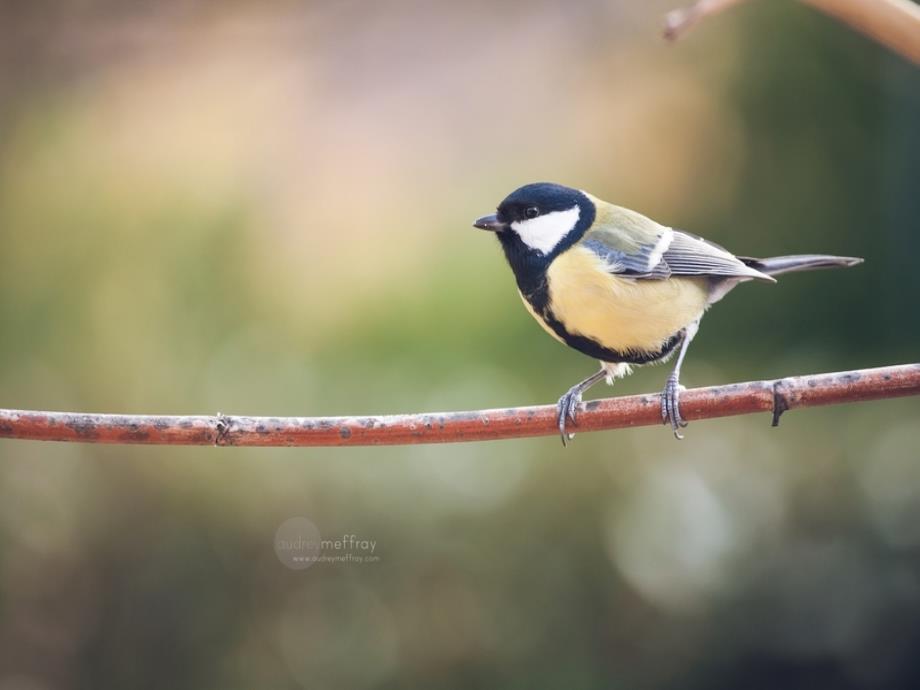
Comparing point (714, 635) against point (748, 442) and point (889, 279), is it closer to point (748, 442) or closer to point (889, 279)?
point (748, 442)

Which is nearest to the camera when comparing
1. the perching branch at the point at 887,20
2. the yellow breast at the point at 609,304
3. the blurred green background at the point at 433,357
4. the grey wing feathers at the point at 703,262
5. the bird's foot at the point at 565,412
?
the perching branch at the point at 887,20

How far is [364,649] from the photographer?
7.47 feet

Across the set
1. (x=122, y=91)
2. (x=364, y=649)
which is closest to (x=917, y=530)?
(x=364, y=649)

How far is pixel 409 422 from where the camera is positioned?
1.24m

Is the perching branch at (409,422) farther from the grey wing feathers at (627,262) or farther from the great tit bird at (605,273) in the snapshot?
the grey wing feathers at (627,262)

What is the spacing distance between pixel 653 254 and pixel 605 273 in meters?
0.15

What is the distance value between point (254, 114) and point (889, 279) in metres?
2.03

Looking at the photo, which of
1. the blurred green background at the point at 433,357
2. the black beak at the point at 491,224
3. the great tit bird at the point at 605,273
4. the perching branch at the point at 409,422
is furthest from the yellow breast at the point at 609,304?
the blurred green background at the point at 433,357

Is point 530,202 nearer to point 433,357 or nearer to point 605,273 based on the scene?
point 605,273

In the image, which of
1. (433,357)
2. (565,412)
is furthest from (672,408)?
(433,357)

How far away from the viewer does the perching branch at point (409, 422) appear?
1193mm

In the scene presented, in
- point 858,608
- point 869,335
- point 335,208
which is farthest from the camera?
point 335,208

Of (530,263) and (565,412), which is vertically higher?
(530,263)

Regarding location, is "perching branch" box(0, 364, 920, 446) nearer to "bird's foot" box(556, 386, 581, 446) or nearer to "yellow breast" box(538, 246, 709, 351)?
"bird's foot" box(556, 386, 581, 446)
